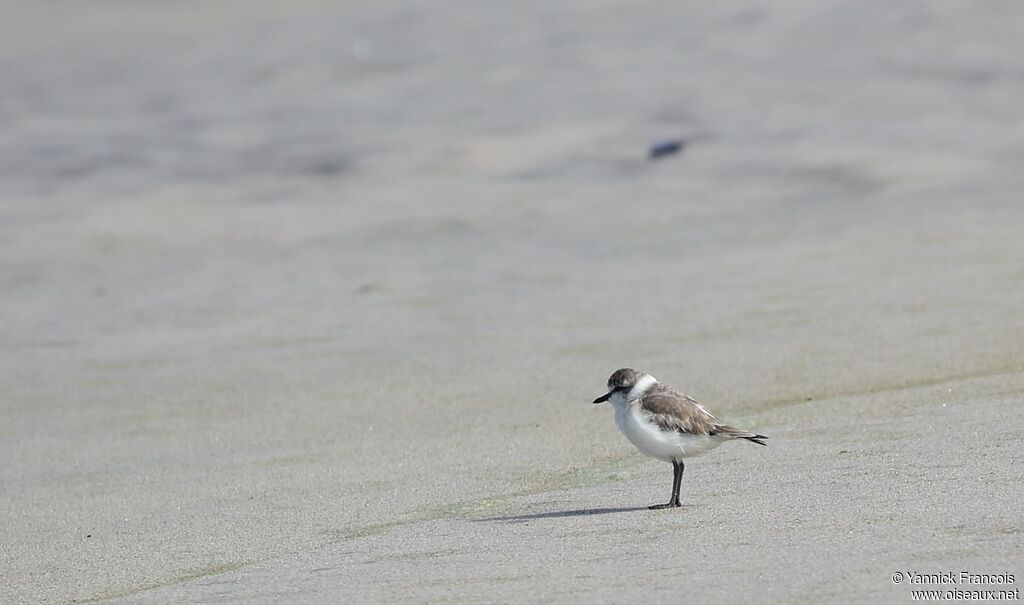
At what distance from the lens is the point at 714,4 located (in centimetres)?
1580

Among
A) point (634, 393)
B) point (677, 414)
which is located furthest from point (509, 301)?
point (677, 414)

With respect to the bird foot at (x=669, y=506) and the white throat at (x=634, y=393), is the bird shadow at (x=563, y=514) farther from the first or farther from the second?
the white throat at (x=634, y=393)

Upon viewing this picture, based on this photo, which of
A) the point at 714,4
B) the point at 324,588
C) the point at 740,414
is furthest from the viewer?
the point at 714,4

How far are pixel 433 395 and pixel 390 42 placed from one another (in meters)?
9.21

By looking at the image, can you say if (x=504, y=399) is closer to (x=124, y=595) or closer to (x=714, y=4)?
(x=124, y=595)

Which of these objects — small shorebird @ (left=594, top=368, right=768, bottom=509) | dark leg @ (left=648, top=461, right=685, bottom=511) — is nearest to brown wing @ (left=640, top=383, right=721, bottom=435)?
small shorebird @ (left=594, top=368, right=768, bottom=509)

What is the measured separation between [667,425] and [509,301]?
4.09 meters

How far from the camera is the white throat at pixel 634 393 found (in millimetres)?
5926

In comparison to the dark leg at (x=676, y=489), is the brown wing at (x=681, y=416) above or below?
above

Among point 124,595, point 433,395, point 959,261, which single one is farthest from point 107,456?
point 959,261

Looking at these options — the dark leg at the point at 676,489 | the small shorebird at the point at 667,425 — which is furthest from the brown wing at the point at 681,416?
the dark leg at the point at 676,489

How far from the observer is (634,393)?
5945mm

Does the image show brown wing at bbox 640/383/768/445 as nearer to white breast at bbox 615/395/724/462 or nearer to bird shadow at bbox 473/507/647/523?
white breast at bbox 615/395/724/462

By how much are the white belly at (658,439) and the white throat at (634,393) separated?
0.04m
